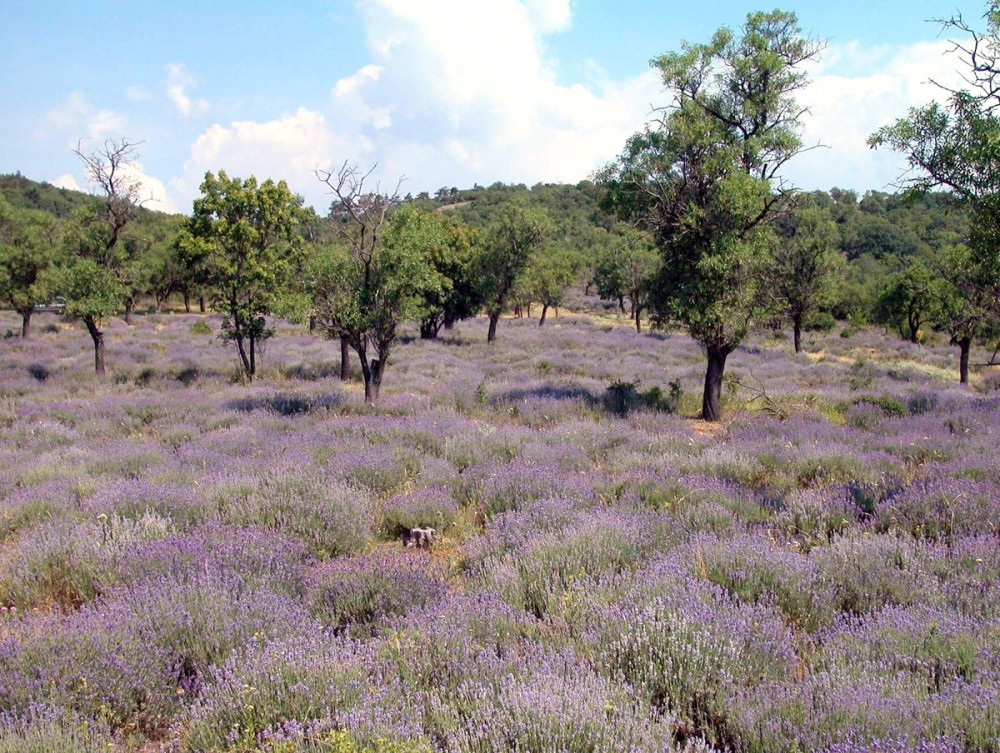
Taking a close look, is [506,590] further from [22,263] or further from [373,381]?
[22,263]

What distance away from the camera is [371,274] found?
1487 cm

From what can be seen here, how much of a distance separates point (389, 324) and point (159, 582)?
402 inches

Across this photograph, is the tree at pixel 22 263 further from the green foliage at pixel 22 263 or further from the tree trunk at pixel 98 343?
the tree trunk at pixel 98 343

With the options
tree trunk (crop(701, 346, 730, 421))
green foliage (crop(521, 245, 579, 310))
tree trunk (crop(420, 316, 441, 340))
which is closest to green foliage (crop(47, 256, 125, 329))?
tree trunk (crop(420, 316, 441, 340))

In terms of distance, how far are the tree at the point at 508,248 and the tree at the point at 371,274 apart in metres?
16.7

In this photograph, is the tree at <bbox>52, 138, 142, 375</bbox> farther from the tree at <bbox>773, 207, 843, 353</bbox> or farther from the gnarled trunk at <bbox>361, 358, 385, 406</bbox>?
the tree at <bbox>773, 207, 843, 353</bbox>

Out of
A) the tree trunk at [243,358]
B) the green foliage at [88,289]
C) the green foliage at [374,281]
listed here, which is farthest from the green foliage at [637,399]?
the green foliage at [88,289]

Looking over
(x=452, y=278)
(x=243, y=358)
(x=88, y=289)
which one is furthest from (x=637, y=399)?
(x=452, y=278)

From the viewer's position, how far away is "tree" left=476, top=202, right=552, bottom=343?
3123 cm

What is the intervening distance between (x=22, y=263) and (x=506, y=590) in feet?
121

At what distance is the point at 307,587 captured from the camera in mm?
5164

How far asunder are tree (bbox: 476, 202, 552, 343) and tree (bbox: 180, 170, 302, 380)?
39.1 ft

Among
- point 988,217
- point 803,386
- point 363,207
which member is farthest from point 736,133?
point 803,386

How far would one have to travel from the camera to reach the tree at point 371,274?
14.5 meters
